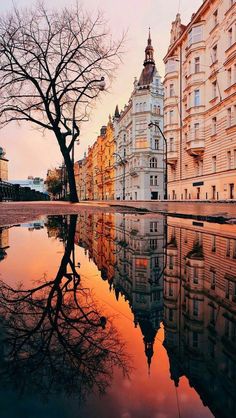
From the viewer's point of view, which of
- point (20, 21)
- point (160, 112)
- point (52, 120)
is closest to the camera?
point (20, 21)

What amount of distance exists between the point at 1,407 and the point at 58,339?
382mm

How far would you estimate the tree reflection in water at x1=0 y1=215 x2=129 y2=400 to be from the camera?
0.94 meters

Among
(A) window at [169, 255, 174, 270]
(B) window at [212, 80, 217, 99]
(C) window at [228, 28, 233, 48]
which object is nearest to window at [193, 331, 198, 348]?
(A) window at [169, 255, 174, 270]

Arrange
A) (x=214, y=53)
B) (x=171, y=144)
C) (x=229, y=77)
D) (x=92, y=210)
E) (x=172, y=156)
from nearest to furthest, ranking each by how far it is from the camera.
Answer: (x=92, y=210), (x=229, y=77), (x=214, y=53), (x=171, y=144), (x=172, y=156)

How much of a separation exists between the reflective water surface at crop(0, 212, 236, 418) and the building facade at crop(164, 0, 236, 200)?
28164 mm

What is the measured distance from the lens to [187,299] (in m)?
1.75

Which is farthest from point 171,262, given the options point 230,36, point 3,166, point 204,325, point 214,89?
point 3,166

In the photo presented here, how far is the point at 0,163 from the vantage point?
4505 inches

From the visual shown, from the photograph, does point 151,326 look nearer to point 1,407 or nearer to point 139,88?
point 1,407

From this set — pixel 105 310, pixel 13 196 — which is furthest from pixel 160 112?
pixel 105 310

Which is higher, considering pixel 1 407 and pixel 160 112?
pixel 160 112

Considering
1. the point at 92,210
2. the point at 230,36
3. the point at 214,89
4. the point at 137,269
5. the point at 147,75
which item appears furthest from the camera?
the point at 147,75

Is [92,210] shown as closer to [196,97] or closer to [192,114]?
[192,114]

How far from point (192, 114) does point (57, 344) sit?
36.8 metres
